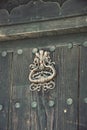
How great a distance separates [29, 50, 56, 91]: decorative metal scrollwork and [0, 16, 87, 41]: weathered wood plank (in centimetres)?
10

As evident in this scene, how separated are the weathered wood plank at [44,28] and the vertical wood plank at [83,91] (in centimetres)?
11

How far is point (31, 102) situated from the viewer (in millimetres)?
2467

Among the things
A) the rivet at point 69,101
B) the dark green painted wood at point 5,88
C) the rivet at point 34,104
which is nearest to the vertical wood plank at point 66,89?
the rivet at point 69,101

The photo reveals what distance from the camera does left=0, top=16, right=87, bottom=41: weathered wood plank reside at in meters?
2.41

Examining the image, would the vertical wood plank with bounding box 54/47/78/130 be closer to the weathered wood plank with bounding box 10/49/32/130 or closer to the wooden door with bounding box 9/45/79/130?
the wooden door with bounding box 9/45/79/130

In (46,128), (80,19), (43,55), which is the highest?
(80,19)

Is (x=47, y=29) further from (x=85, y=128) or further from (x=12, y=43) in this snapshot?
(x=85, y=128)

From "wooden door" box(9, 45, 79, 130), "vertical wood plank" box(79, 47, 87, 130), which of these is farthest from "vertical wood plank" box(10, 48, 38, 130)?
"vertical wood plank" box(79, 47, 87, 130)

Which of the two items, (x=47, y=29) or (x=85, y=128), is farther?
(x=47, y=29)

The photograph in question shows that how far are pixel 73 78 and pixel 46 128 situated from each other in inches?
10.3

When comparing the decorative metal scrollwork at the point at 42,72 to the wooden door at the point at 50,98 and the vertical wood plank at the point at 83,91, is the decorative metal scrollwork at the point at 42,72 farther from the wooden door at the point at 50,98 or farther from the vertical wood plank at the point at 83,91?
the vertical wood plank at the point at 83,91

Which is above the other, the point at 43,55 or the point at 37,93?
the point at 43,55

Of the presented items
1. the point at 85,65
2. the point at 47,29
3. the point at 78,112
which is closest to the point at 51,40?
the point at 47,29

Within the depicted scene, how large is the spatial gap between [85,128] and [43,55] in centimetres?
42
